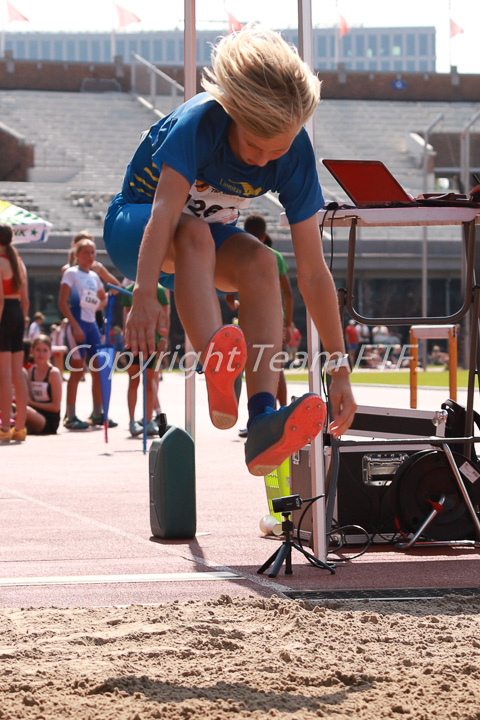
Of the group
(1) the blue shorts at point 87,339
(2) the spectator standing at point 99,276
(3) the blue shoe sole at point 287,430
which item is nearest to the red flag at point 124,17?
(2) the spectator standing at point 99,276

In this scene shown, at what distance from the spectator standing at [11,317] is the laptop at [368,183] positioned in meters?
6.05

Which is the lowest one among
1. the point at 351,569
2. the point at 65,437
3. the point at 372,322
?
the point at 65,437

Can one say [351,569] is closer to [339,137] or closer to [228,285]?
[228,285]

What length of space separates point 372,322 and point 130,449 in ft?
18.8

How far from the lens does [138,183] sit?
173 inches

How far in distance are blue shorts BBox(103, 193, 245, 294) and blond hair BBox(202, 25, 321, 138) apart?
2.07 ft

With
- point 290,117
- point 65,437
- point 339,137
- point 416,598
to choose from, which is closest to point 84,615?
point 416,598

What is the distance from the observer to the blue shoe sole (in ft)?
12.3

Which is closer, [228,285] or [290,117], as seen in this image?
[290,117]

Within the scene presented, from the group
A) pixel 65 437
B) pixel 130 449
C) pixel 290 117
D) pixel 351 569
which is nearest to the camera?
pixel 290 117

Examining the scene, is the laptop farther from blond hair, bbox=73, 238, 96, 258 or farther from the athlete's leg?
blond hair, bbox=73, 238, 96, 258

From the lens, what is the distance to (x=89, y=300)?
12.3 meters

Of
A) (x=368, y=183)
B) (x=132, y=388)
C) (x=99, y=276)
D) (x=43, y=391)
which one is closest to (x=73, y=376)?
(x=43, y=391)

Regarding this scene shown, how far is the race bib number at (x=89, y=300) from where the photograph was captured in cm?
1226
